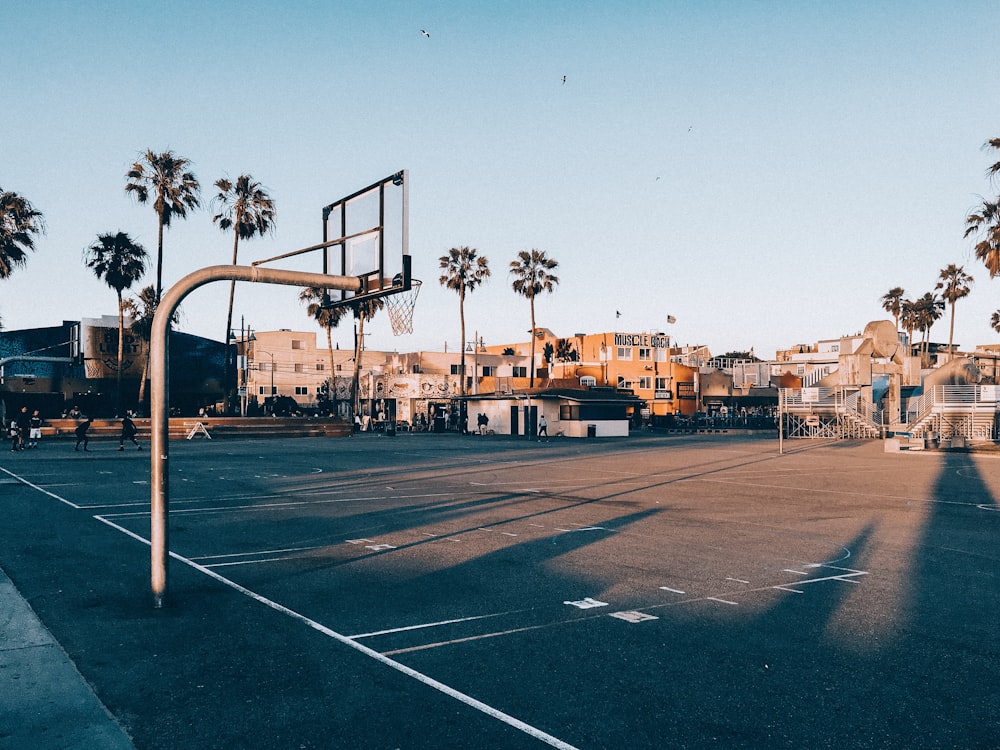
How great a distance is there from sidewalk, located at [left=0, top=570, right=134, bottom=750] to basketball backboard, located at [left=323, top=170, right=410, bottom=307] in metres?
5.83

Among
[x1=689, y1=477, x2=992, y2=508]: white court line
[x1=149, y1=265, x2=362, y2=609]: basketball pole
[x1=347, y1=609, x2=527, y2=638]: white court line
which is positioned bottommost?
[x1=689, y1=477, x2=992, y2=508]: white court line

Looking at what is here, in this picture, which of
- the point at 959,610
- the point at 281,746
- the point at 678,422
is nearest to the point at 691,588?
the point at 959,610

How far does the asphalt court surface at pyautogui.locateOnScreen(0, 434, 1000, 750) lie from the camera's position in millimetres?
5609

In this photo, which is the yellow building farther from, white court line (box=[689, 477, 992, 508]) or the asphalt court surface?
the asphalt court surface

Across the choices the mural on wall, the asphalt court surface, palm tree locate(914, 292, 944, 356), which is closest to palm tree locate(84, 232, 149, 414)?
the mural on wall

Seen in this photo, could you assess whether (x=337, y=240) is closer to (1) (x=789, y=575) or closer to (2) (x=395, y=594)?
(2) (x=395, y=594)

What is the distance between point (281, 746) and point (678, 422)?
2941 inches

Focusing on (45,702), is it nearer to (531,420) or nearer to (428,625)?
(428,625)

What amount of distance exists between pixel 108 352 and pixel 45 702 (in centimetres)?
6175

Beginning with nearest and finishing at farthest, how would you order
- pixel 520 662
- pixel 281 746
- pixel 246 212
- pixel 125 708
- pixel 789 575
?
pixel 281 746 → pixel 125 708 → pixel 520 662 → pixel 789 575 → pixel 246 212

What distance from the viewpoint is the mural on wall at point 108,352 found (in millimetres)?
59969

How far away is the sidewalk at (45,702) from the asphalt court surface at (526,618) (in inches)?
6.9

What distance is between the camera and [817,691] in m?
6.20

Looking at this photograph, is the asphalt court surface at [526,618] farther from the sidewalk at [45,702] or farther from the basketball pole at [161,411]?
the basketball pole at [161,411]
